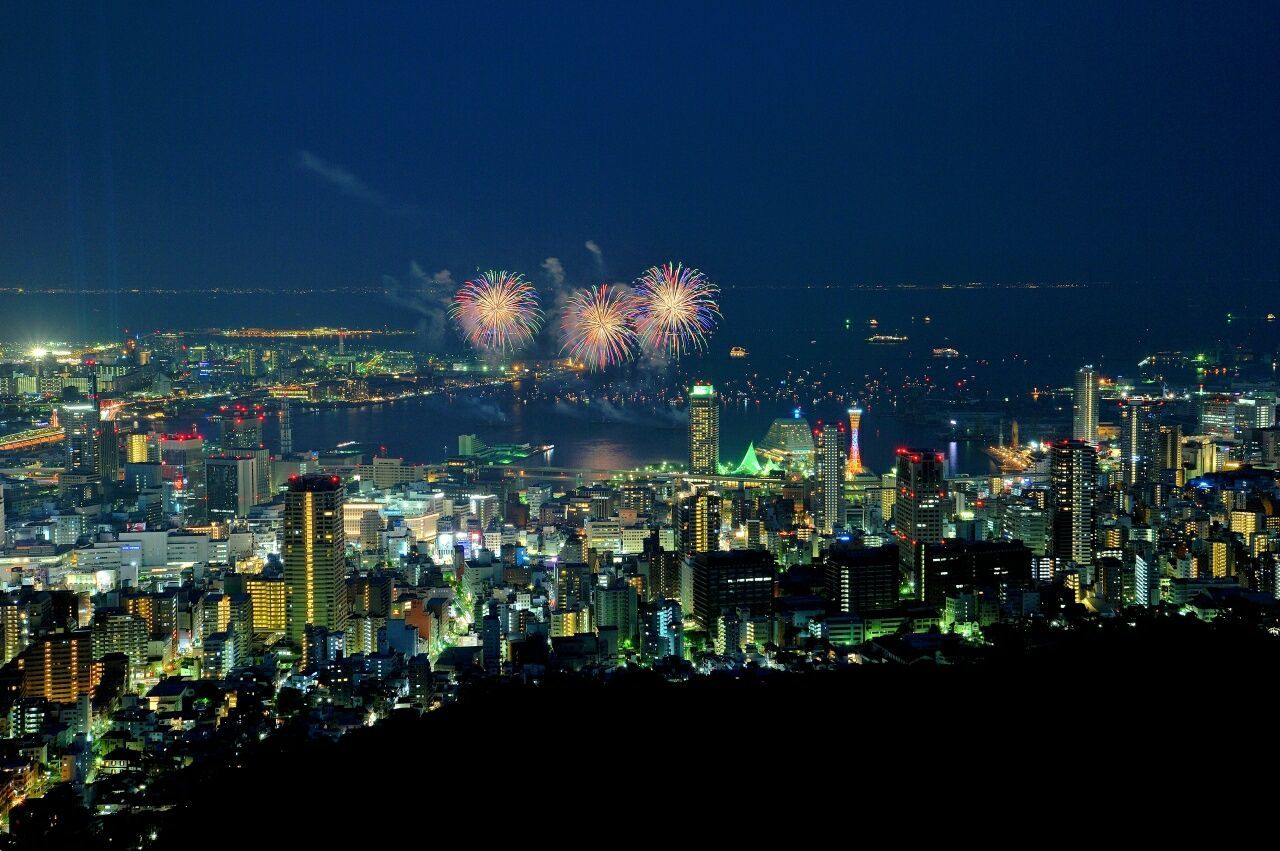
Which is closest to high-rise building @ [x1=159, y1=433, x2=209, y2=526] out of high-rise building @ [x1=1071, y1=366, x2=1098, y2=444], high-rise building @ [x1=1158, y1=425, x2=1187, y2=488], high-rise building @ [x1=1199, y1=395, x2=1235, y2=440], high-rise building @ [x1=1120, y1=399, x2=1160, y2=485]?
high-rise building @ [x1=1120, y1=399, x2=1160, y2=485]

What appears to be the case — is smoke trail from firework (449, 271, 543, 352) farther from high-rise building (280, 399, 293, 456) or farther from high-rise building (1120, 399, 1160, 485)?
high-rise building (1120, 399, 1160, 485)

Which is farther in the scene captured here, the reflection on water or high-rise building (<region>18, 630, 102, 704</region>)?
the reflection on water

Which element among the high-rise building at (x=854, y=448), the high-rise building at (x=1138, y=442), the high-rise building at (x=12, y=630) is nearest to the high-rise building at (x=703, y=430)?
the high-rise building at (x=854, y=448)

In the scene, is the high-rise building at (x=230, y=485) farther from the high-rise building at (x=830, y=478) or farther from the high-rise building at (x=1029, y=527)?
the high-rise building at (x=1029, y=527)

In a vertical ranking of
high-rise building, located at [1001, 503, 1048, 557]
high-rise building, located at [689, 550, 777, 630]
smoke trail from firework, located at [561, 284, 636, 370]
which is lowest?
high-rise building, located at [689, 550, 777, 630]

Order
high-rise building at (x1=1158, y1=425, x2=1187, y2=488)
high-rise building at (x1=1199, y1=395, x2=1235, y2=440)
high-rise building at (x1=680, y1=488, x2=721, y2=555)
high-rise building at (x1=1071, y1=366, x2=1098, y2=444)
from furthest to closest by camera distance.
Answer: high-rise building at (x1=1071, y1=366, x2=1098, y2=444), high-rise building at (x1=1199, y1=395, x2=1235, y2=440), high-rise building at (x1=1158, y1=425, x2=1187, y2=488), high-rise building at (x1=680, y1=488, x2=721, y2=555)

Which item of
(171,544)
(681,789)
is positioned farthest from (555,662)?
(171,544)

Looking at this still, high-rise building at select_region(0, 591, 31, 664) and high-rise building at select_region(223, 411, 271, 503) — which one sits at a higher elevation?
high-rise building at select_region(223, 411, 271, 503)
